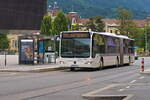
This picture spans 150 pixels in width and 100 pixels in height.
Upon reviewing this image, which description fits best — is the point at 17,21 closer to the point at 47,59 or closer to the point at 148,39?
the point at 47,59

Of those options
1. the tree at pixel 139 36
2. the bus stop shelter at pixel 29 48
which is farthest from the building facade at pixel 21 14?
the tree at pixel 139 36

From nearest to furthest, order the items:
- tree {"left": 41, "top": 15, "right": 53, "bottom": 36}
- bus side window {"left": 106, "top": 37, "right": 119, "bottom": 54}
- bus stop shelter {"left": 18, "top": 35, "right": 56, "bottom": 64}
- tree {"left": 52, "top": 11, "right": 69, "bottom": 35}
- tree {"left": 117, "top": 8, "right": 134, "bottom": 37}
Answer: bus side window {"left": 106, "top": 37, "right": 119, "bottom": 54}
bus stop shelter {"left": 18, "top": 35, "right": 56, "bottom": 64}
tree {"left": 52, "top": 11, "right": 69, "bottom": 35}
tree {"left": 41, "top": 15, "right": 53, "bottom": 36}
tree {"left": 117, "top": 8, "right": 134, "bottom": 37}

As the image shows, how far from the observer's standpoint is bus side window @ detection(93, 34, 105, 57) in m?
36.3

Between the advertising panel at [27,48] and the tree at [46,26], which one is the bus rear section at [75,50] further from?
the tree at [46,26]

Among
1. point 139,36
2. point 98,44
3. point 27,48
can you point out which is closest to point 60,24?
point 139,36

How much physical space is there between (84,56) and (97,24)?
11125 cm

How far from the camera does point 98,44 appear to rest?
122 ft

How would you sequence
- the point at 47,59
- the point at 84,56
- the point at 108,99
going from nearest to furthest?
the point at 108,99 → the point at 84,56 → the point at 47,59

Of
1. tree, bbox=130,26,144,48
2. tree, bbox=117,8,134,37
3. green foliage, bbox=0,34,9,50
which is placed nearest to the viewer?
tree, bbox=117,8,134,37

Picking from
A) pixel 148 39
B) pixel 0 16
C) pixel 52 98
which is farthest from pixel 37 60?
pixel 148 39

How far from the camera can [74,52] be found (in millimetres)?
35719

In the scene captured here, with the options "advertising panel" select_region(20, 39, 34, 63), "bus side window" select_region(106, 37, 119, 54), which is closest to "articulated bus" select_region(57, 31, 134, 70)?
"bus side window" select_region(106, 37, 119, 54)

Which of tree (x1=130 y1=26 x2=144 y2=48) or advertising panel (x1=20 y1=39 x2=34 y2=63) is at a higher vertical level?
tree (x1=130 y1=26 x2=144 y2=48)

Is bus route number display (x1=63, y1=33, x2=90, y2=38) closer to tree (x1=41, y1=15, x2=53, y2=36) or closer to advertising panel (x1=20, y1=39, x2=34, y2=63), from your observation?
advertising panel (x1=20, y1=39, x2=34, y2=63)
